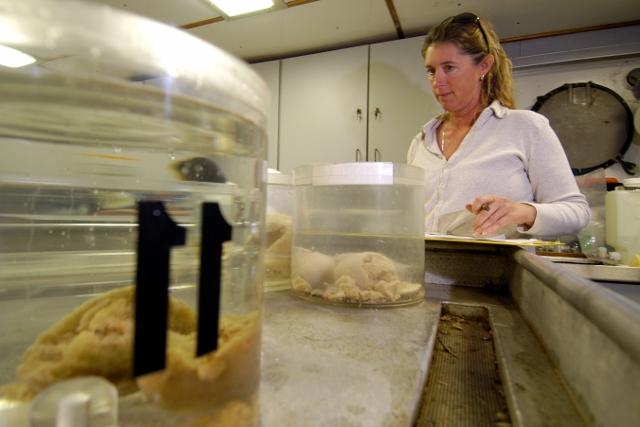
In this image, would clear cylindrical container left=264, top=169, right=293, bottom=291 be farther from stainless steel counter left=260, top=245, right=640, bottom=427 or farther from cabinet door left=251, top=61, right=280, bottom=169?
cabinet door left=251, top=61, right=280, bottom=169

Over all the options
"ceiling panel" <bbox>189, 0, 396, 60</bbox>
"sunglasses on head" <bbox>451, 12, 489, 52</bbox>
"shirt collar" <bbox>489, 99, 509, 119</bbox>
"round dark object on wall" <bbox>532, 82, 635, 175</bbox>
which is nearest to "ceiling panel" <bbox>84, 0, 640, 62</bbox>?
"ceiling panel" <bbox>189, 0, 396, 60</bbox>

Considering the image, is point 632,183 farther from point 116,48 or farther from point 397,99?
point 116,48

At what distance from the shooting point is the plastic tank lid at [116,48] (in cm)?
15

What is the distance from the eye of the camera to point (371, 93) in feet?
6.37

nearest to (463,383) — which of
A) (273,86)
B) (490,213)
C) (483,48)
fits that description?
(490,213)

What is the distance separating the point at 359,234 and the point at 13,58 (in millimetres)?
416

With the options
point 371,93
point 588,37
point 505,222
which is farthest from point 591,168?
point 505,222

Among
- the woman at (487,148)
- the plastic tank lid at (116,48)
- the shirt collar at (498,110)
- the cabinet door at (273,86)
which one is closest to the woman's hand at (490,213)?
the woman at (487,148)

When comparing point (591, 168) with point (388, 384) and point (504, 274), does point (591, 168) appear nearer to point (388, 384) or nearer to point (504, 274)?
point (504, 274)

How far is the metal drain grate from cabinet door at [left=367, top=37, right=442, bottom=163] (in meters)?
1.52

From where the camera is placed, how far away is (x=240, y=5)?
5.41 feet

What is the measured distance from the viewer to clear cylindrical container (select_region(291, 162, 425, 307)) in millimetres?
459

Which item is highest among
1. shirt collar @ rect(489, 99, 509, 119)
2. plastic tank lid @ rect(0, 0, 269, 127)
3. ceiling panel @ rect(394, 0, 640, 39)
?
ceiling panel @ rect(394, 0, 640, 39)

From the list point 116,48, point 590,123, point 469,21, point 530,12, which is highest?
point 530,12
